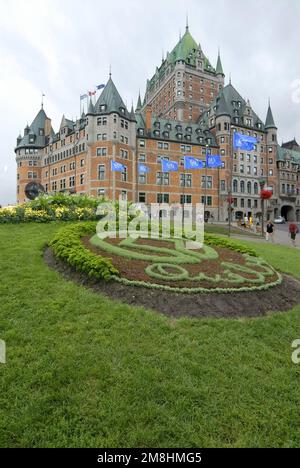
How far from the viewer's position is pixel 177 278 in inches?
284

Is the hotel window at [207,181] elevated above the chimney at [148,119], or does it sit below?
below

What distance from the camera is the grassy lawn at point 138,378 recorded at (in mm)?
3156

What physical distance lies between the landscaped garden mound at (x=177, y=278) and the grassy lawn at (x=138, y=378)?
22.2 inches

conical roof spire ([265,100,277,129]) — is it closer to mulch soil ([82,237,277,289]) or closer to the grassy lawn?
mulch soil ([82,237,277,289])

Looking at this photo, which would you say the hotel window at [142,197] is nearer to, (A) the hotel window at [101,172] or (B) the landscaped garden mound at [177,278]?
(A) the hotel window at [101,172]

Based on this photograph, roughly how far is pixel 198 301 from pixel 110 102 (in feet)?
171

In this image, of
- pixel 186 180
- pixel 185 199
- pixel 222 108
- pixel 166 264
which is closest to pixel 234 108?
pixel 222 108

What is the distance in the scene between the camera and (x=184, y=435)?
10.3 ft

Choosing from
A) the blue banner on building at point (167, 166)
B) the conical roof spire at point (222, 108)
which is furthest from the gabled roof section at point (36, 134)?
the conical roof spire at point (222, 108)

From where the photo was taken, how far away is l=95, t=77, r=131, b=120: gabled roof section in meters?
50.7

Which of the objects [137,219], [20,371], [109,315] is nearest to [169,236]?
[137,219]

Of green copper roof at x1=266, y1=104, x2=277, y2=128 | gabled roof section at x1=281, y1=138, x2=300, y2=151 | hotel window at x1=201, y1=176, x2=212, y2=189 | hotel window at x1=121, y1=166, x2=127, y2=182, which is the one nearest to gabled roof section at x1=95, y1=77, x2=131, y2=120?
hotel window at x1=121, y1=166, x2=127, y2=182

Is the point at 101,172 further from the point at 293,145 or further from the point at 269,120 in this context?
the point at 293,145

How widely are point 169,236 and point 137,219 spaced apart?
138 inches
